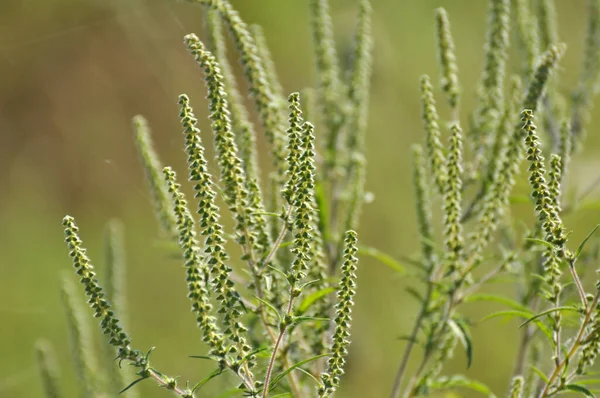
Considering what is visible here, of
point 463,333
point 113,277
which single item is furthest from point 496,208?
point 113,277

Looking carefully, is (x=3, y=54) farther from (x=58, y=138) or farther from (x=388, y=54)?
(x=388, y=54)

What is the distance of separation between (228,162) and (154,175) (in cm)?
30

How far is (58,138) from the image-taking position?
373 cm

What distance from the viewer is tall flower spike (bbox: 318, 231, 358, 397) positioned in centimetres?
66

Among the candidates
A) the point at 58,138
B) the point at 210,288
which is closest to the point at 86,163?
the point at 58,138

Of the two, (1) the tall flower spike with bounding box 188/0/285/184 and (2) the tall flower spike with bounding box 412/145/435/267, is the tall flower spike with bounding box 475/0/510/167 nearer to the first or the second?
(2) the tall flower spike with bounding box 412/145/435/267

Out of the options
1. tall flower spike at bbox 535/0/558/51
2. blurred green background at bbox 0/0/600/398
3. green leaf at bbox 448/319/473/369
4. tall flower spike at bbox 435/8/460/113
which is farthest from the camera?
blurred green background at bbox 0/0/600/398

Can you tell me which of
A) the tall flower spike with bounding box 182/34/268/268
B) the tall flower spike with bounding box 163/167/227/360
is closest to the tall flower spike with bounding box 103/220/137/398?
the tall flower spike with bounding box 182/34/268/268

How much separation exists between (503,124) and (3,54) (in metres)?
3.20

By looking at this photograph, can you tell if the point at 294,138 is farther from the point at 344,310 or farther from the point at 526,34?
the point at 526,34

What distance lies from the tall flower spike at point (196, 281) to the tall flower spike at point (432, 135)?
Result: 41 centimetres

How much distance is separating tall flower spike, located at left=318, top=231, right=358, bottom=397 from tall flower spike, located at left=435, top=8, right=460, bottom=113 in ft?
1.76

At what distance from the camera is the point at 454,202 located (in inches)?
38.4

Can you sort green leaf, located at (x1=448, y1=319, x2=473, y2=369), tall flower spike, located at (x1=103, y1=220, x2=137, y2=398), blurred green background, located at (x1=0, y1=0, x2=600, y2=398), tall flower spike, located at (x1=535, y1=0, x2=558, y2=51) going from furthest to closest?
blurred green background, located at (x1=0, y1=0, x2=600, y2=398)
tall flower spike, located at (x1=535, y1=0, x2=558, y2=51)
tall flower spike, located at (x1=103, y1=220, x2=137, y2=398)
green leaf, located at (x1=448, y1=319, x2=473, y2=369)
